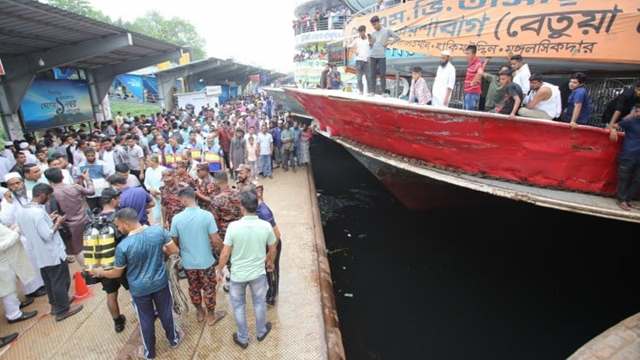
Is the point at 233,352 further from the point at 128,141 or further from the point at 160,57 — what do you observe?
the point at 160,57

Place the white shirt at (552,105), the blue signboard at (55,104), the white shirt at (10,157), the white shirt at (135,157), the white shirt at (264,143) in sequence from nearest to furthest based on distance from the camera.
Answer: the white shirt at (552,105) < the white shirt at (10,157) < the white shirt at (135,157) < the white shirt at (264,143) < the blue signboard at (55,104)

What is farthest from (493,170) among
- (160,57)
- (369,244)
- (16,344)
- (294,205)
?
(160,57)

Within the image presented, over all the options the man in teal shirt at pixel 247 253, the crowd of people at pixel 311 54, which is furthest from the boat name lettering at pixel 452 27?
the crowd of people at pixel 311 54

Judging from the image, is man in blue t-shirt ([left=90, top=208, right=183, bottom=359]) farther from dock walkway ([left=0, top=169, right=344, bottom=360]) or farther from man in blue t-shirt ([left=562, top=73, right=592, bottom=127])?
man in blue t-shirt ([left=562, top=73, right=592, bottom=127])

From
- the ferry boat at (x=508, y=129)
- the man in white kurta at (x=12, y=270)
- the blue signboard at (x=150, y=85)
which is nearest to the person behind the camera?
the man in white kurta at (x=12, y=270)

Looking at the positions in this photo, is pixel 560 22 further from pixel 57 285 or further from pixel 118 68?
pixel 118 68

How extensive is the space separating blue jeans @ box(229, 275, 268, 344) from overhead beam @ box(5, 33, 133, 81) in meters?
9.05

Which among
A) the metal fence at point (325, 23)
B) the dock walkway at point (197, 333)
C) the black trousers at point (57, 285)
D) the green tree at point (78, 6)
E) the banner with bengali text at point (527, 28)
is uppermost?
the green tree at point (78, 6)

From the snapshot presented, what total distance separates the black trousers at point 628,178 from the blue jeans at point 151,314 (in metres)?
4.93

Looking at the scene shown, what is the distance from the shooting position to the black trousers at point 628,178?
139 inches

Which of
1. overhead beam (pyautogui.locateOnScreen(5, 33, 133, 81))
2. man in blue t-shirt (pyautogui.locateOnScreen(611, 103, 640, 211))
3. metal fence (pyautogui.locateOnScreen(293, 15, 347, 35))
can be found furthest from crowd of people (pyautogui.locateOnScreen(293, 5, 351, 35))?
man in blue t-shirt (pyautogui.locateOnScreen(611, 103, 640, 211))

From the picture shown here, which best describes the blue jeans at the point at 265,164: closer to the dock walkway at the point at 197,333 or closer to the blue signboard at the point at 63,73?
the dock walkway at the point at 197,333

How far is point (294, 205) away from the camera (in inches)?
289

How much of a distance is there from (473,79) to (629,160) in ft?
8.13
